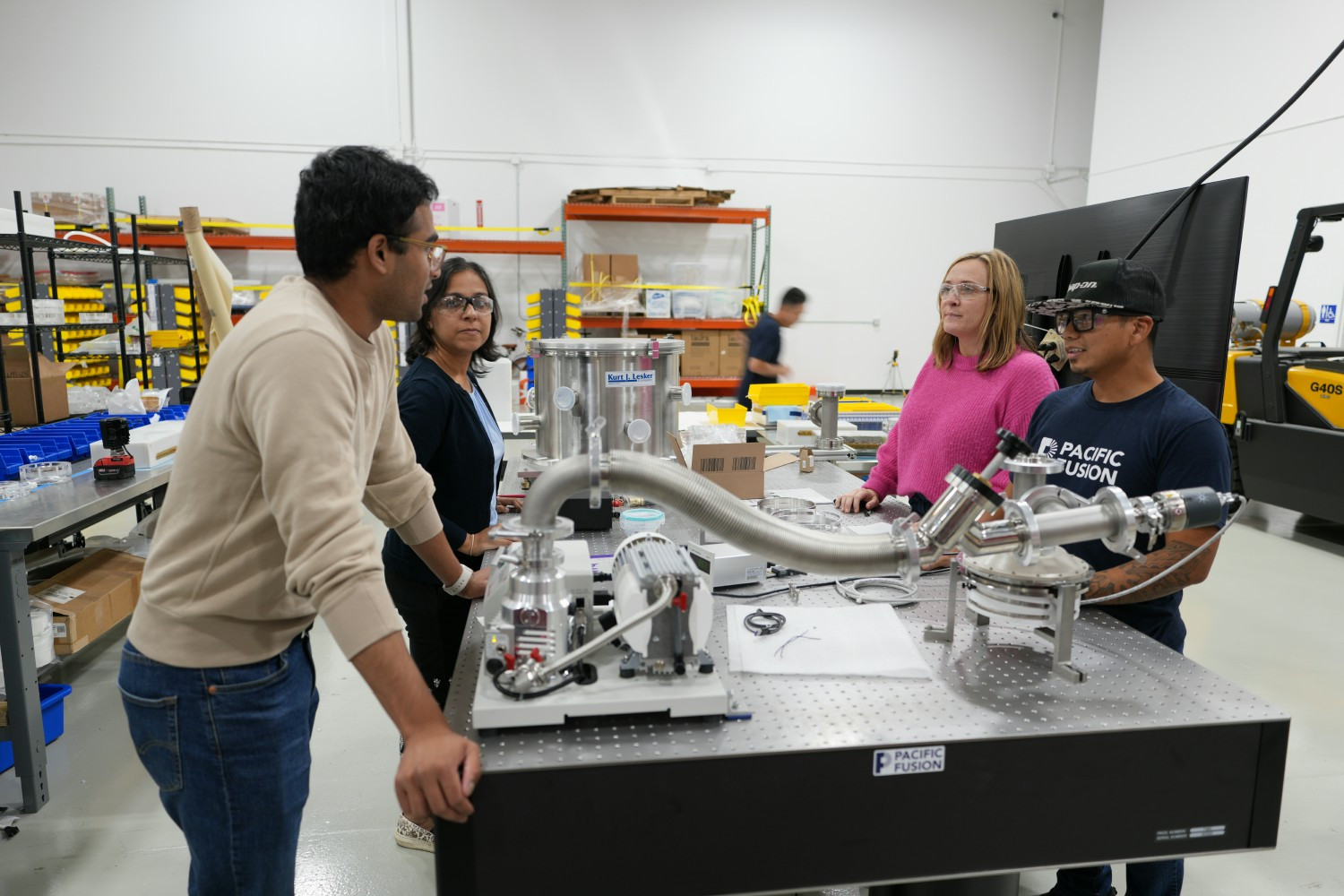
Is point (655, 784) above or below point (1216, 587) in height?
above

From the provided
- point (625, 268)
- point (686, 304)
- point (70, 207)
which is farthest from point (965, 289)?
point (70, 207)

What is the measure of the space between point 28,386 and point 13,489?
149 centimetres

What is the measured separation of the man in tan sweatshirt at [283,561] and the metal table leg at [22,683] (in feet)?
4.25

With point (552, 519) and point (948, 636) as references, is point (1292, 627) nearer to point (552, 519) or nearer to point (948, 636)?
point (948, 636)

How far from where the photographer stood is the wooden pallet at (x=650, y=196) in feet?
20.9

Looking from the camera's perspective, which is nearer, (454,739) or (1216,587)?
(454,739)

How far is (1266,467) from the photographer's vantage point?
4582 mm

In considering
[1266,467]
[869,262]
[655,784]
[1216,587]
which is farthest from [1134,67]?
[655,784]

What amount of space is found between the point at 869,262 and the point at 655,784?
703 centimetres

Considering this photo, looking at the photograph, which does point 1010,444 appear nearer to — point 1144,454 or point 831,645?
point 831,645

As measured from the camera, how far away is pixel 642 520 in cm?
179

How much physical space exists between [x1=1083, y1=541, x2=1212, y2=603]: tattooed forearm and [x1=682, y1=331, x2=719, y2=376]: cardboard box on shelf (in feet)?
17.1

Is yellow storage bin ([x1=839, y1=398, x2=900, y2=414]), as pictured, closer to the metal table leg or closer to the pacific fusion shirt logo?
the pacific fusion shirt logo

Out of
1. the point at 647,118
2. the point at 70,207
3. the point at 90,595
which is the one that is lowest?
the point at 90,595
